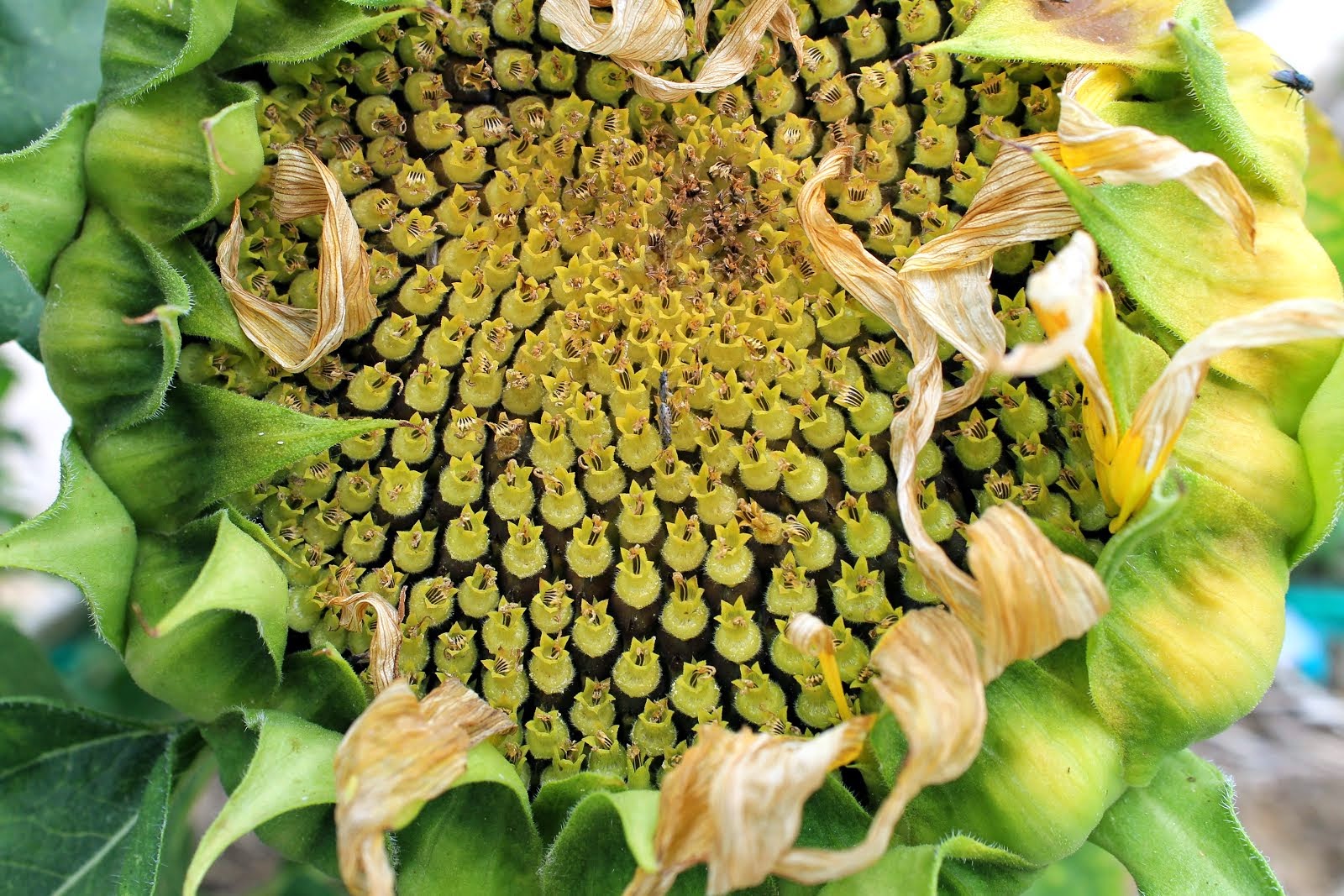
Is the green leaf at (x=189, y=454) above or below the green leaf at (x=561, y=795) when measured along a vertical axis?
above

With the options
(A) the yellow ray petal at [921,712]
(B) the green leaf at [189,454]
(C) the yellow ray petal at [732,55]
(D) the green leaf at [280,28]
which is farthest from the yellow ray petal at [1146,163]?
(B) the green leaf at [189,454]

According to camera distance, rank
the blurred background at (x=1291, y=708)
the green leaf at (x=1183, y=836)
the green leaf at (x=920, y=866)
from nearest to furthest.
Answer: the green leaf at (x=920, y=866)
the green leaf at (x=1183, y=836)
the blurred background at (x=1291, y=708)

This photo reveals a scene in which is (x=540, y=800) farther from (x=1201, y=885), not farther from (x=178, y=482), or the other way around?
(x=1201, y=885)

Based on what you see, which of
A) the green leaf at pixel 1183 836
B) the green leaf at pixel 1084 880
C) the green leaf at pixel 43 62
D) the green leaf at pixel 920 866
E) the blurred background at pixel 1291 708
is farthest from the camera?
the blurred background at pixel 1291 708

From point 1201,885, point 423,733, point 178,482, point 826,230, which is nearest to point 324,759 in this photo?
point 423,733

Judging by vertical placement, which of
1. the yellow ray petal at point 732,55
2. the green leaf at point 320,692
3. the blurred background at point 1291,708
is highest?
the yellow ray petal at point 732,55

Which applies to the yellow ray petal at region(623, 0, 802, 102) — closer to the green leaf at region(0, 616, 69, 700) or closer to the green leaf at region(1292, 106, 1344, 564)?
the green leaf at region(1292, 106, 1344, 564)

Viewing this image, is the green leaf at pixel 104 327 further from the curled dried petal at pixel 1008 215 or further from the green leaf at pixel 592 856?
the curled dried petal at pixel 1008 215
